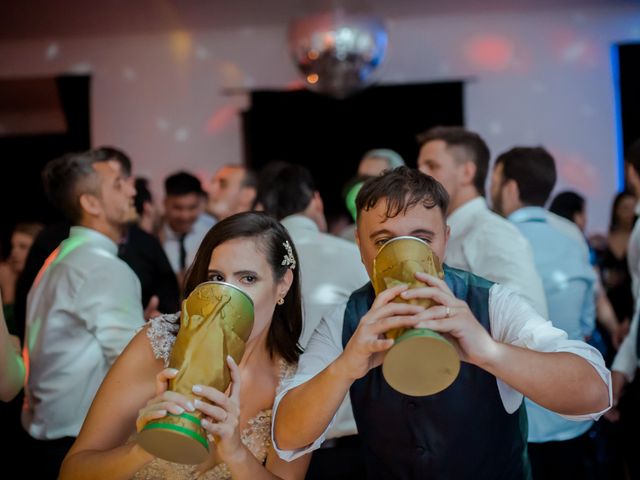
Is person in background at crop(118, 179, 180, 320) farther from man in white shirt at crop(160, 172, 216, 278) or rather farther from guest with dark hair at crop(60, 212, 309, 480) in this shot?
guest with dark hair at crop(60, 212, 309, 480)

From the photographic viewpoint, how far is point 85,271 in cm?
265

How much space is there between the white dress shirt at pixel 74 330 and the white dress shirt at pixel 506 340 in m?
1.07

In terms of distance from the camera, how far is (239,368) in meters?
1.69

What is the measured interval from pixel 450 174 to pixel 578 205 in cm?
230

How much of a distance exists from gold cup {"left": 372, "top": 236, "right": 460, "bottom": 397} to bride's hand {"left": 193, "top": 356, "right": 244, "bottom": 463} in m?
0.29

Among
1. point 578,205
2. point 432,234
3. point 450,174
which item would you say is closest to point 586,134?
point 578,205

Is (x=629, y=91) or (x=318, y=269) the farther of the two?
(x=629, y=91)

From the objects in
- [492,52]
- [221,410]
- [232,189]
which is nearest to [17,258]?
[232,189]

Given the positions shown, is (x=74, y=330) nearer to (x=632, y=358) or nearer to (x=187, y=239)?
(x=632, y=358)

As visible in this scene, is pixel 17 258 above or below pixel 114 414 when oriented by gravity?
above

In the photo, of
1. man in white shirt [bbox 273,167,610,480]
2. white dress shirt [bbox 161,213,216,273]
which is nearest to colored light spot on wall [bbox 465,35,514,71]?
white dress shirt [bbox 161,213,216,273]

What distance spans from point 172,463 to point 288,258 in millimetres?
566

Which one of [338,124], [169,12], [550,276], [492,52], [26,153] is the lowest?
[550,276]

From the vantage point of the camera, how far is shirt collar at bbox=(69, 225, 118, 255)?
284 cm
